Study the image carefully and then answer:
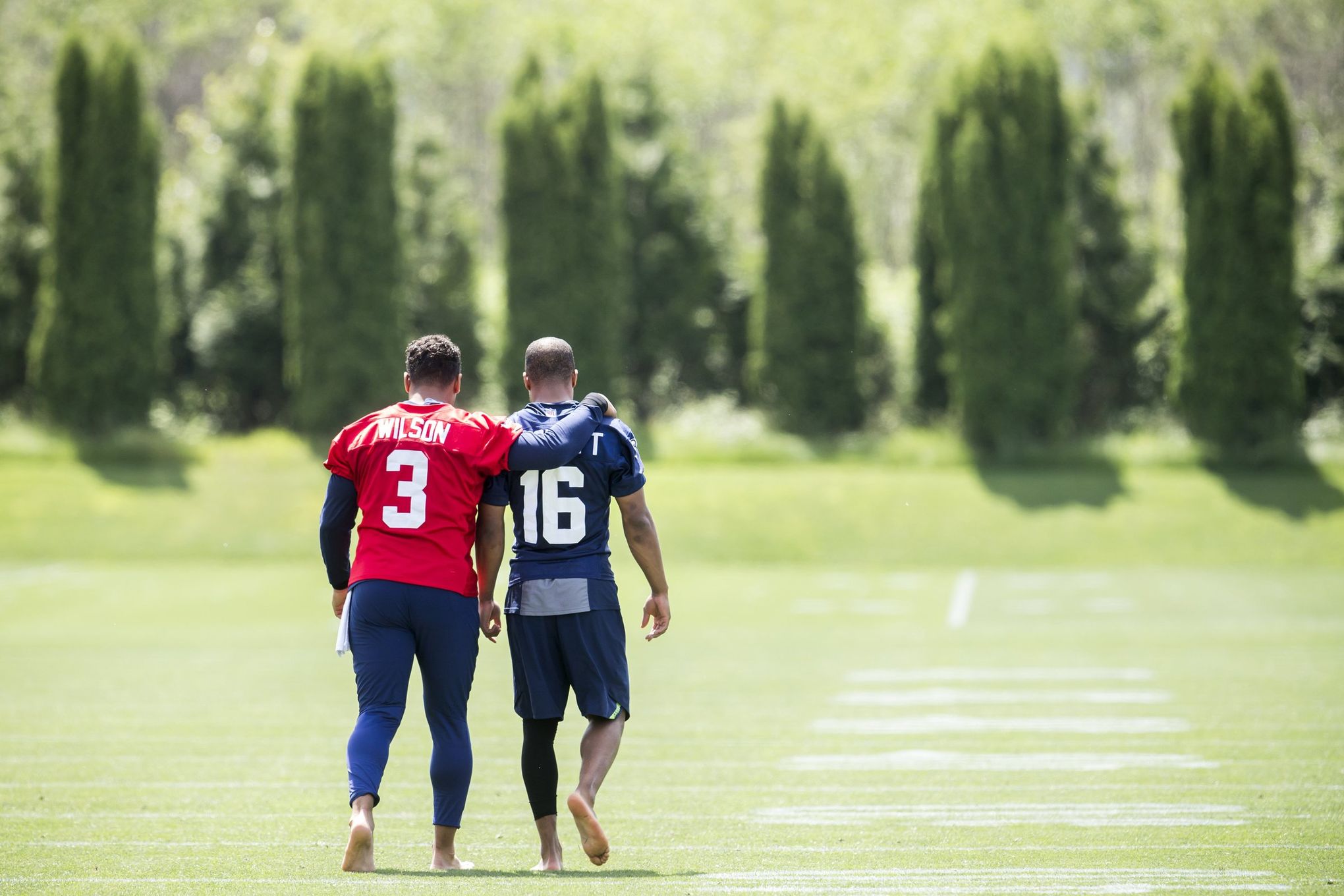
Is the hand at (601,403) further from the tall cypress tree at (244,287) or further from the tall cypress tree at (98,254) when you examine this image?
the tall cypress tree at (244,287)

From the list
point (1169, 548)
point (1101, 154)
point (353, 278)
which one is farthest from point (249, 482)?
point (1101, 154)

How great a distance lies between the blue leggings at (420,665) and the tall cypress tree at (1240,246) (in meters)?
23.0

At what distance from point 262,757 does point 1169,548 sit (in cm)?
1733

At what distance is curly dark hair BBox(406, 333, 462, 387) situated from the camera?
19.1ft

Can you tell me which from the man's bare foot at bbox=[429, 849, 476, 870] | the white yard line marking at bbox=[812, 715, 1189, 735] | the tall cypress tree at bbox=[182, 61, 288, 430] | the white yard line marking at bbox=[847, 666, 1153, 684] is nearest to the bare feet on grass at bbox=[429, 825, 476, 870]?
the man's bare foot at bbox=[429, 849, 476, 870]

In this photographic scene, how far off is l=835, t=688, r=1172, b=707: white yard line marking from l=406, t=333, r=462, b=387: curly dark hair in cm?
550

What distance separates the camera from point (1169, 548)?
2320 centimetres

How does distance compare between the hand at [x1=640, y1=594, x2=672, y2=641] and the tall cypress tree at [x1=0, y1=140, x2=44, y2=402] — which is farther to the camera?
the tall cypress tree at [x1=0, y1=140, x2=44, y2=402]

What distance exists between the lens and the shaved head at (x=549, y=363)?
19.5 ft

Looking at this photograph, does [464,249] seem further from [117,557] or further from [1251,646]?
[1251,646]

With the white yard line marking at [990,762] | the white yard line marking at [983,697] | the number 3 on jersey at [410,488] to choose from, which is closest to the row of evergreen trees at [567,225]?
the white yard line marking at [983,697]

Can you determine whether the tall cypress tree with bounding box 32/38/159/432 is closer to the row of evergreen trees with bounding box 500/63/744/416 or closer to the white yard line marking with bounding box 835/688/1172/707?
the row of evergreen trees with bounding box 500/63/744/416

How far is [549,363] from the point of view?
5945 mm

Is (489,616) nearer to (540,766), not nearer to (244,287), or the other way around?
(540,766)
